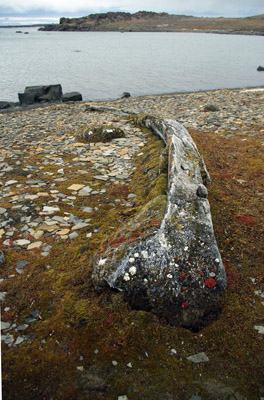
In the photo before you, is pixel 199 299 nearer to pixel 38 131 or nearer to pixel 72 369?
pixel 72 369

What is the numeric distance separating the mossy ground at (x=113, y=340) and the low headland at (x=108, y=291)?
13mm

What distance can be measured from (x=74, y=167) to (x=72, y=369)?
7046mm

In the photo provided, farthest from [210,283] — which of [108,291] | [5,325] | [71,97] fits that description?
[71,97]

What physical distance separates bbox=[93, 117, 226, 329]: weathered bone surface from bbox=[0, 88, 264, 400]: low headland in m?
0.08

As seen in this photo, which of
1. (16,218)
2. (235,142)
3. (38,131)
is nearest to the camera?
(16,218)

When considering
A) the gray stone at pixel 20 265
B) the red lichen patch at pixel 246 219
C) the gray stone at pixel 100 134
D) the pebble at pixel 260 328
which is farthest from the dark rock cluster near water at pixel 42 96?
the pebble at pixel 260 328

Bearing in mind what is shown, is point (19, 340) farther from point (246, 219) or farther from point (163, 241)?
point (246, 219)

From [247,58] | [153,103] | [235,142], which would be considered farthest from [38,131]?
[247,58]

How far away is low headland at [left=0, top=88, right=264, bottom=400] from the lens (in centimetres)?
329

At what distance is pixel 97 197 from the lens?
7570 millimetres

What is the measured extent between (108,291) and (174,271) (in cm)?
105

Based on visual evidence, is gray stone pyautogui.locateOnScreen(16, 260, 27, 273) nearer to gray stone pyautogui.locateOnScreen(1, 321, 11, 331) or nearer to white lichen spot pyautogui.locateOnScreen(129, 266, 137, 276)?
gray stone pyautogui.locateOnScreen(1, 321, 11, 331)

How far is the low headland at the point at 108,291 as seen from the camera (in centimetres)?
329

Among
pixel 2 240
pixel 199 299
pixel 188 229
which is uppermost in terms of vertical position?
pixel 188 229
